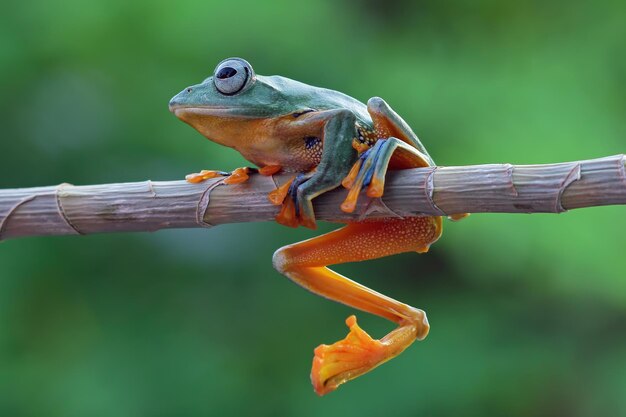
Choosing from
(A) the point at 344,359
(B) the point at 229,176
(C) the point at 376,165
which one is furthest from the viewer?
(B) the point at 229,176

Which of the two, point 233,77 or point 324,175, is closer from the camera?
point 324,175

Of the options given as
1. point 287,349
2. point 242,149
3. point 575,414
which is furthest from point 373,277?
point 242,149

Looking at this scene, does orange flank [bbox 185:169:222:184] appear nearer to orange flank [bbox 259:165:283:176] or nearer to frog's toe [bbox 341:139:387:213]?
orange flank [bbox 259:165:283:176]

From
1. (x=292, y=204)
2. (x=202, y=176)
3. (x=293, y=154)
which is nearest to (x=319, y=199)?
(x=292, y=204)

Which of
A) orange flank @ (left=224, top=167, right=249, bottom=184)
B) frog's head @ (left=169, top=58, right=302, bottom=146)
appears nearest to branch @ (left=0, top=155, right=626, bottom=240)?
orange flank @ (left=224, top=167, right=249, bottom=184)

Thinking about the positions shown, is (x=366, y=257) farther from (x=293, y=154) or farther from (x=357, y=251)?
(x=293, y=154)

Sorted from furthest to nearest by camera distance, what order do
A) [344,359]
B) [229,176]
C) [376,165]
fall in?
[229,176]
[344,359]
[376,165]

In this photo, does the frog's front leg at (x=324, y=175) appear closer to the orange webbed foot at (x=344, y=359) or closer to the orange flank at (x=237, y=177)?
the orange flank at (x=237, y=177)
